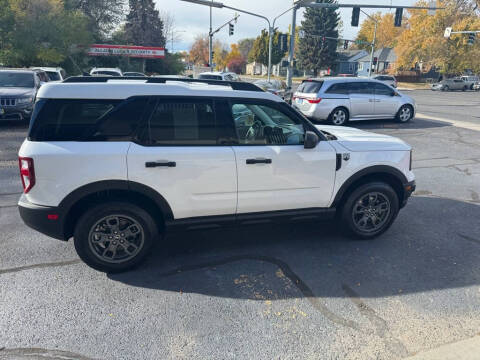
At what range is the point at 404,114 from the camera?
44.7 ft

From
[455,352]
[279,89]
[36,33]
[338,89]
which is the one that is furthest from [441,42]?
[455,352]

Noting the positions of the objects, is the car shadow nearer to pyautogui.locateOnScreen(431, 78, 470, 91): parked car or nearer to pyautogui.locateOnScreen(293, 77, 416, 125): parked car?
pyautogui.locateOnScreen(293, 77, 416, 125): parked car

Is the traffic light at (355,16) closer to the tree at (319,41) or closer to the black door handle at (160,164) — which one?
the black door handle at (160,164)

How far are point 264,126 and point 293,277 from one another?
65.3 inches

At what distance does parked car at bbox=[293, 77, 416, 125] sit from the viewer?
40.2 ft

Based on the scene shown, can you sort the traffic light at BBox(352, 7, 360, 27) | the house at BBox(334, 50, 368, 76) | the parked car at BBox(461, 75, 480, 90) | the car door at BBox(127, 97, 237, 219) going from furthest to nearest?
the house at BBox(334, 50, 368, 76), the parked car at BBox(461, 75, 480, 90), the traffic light at BBox(352, 7, 360, 27), the car door at BBox(127, 97, 237, 219)

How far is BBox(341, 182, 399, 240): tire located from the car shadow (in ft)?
0.49

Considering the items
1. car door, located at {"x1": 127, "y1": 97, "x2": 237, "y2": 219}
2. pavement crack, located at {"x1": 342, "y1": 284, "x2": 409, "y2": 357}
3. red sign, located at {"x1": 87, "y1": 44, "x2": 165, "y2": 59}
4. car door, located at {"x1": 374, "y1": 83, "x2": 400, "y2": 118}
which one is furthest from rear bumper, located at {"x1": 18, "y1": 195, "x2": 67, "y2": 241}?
red sign, located at {"x1": 87, "y1": 44, "x2": 165, "y2": 59}

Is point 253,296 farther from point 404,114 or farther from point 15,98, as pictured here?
point 404,114

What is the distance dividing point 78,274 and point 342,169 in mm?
3096

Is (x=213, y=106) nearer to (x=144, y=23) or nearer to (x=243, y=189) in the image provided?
(x=243, y=189)

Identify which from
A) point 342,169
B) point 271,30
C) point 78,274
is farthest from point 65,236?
point 271,30

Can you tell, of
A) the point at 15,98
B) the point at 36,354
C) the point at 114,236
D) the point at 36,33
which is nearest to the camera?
the point at 36,354

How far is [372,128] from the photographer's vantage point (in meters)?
12.6
